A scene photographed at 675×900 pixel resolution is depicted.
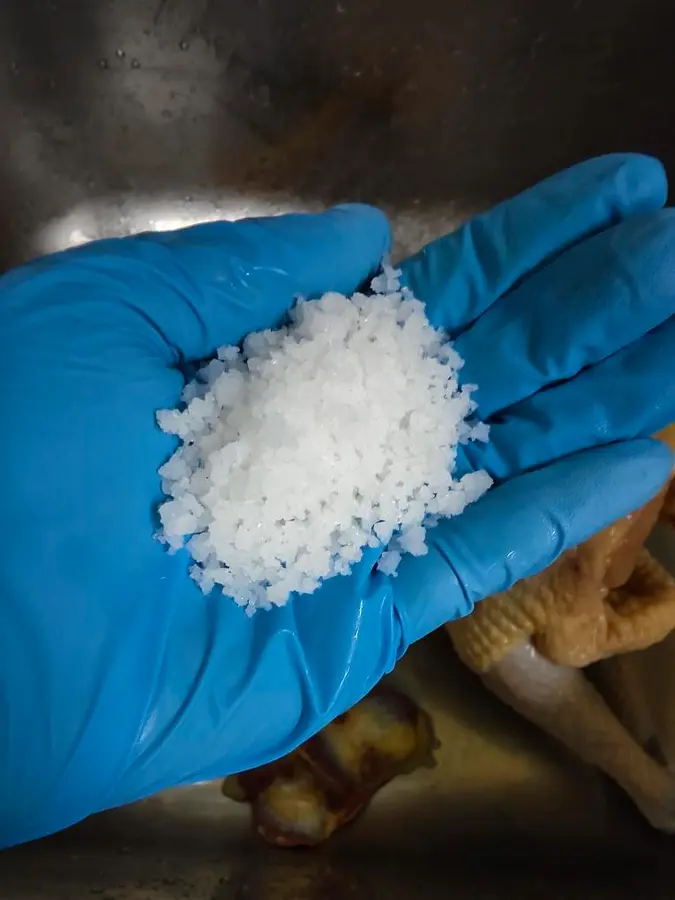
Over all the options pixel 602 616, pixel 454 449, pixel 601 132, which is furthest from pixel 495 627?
pixel 601 132

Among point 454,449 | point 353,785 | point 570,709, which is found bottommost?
point 353,785

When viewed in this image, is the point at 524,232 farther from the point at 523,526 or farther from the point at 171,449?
the point at 171,449

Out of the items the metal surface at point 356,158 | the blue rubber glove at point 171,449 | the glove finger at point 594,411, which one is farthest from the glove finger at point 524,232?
the metal surface at point 356,158

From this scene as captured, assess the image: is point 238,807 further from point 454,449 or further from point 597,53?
point 597,53

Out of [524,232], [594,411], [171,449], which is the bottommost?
[171,449]

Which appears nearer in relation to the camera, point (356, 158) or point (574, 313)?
point (574, 313)

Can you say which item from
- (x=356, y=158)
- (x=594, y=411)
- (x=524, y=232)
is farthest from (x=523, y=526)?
(x=356, y=158)

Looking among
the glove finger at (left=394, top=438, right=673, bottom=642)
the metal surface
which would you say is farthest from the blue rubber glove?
the metal surface
